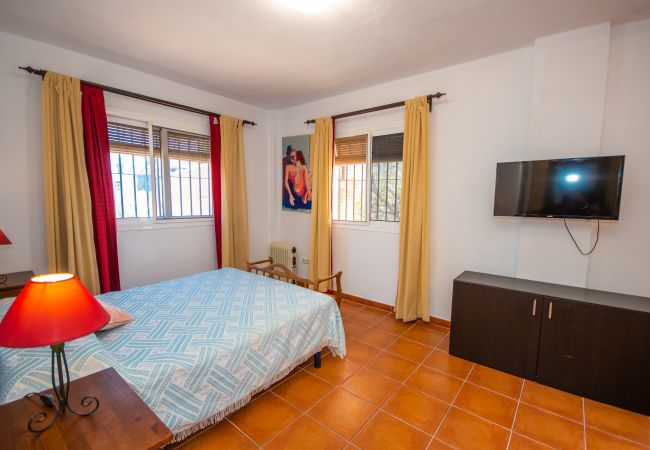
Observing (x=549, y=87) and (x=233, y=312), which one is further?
(x=549, y=87)

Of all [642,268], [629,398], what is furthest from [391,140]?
[629,398]

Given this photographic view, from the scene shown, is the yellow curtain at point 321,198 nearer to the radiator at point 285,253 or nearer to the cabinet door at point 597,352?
the radiator at point 285,253

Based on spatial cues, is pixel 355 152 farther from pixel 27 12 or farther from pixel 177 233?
pixel 27 12

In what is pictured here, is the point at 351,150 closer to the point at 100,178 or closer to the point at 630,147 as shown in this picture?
the point at 630,147

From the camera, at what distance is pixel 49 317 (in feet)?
2.79

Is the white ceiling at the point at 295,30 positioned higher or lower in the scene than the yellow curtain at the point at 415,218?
higher

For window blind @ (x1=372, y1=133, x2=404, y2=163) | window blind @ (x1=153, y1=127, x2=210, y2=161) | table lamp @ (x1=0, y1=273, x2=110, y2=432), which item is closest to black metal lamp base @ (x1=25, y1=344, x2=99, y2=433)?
table lamp @ (x1=0, y1=273, x2=110, y2=432)

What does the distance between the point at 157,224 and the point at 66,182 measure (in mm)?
935

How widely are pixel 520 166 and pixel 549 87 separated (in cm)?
70

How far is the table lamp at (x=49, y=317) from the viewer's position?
817 millimetres

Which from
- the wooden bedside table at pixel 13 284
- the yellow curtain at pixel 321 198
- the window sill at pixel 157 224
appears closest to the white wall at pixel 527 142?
the yellow curtain at pixel 321 198

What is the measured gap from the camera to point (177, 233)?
11.7 ft

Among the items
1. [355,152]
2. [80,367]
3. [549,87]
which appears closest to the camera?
[80,367]

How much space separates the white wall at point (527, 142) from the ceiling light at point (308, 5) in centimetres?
160
